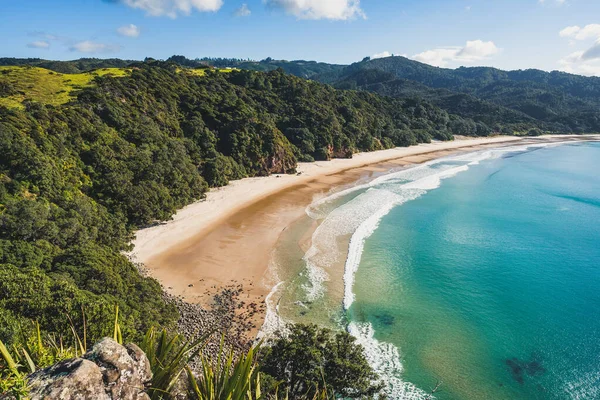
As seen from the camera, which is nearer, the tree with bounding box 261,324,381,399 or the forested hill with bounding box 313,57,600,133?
the tree with bounding box 261,324,381,399

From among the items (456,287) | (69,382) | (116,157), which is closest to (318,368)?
(69,382)

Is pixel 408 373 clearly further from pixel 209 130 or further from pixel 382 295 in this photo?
pixel 209 130

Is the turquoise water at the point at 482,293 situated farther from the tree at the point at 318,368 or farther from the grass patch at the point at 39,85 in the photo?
the grass patch at the point at 39,85

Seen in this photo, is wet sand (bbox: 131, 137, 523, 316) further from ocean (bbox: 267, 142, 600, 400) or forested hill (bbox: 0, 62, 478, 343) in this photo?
forested hill (bbox: 0, 62, 478, 343)

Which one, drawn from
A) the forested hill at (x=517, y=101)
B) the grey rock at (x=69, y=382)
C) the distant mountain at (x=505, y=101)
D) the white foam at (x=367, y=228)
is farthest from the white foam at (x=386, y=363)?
the forested hill at (x=517, y=101)

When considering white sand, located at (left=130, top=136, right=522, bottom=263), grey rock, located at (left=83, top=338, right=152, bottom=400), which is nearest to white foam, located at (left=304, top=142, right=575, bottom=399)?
white sand, located at (left=130, top=136, right=522, bottom=263)

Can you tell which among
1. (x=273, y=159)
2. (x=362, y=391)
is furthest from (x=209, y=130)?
(x=362, y=391)

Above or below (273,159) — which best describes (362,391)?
below
